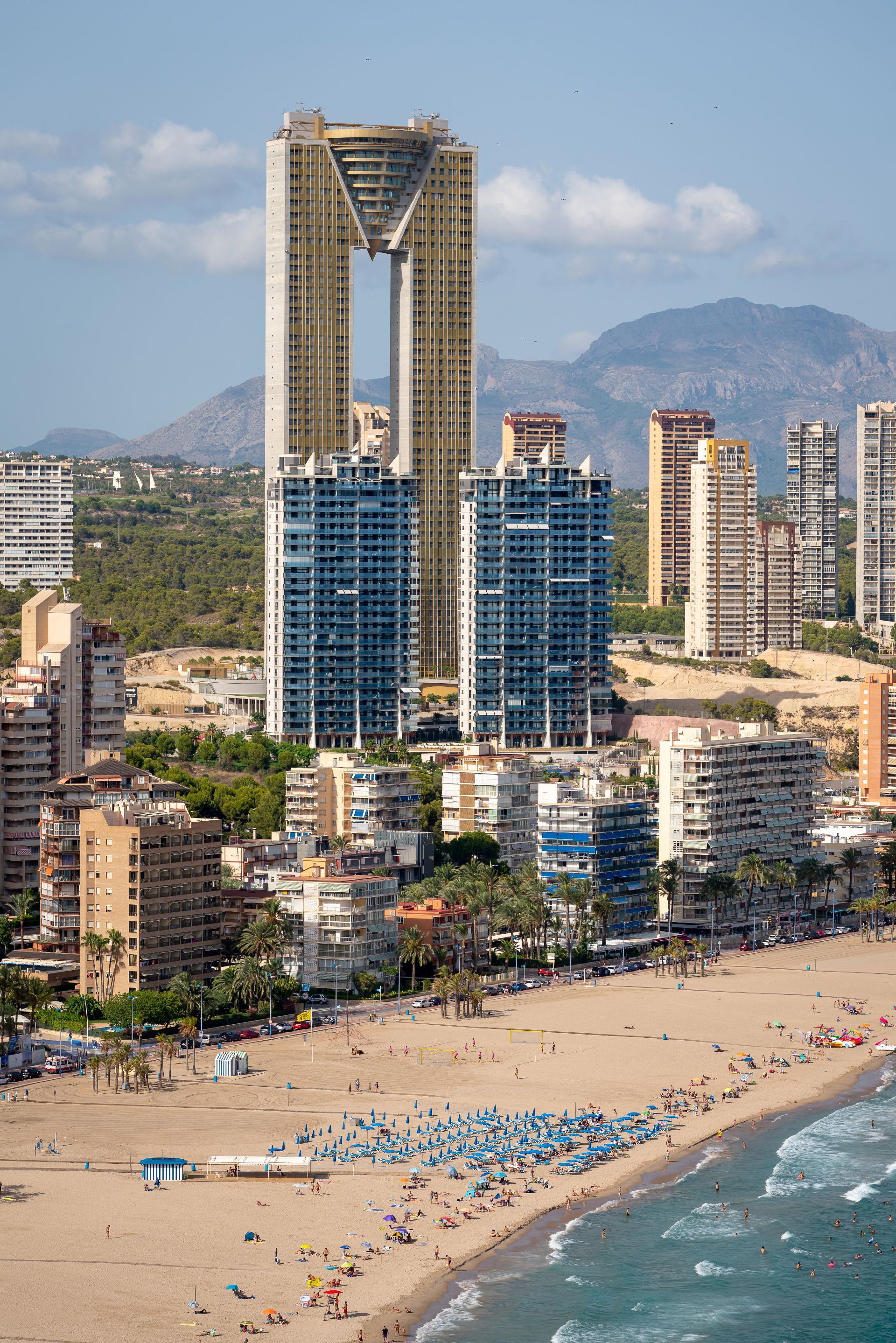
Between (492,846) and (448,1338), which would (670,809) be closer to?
(492,846)

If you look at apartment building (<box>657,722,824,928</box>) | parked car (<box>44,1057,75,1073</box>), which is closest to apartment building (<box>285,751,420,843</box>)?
apartment building (<box>657,722,824,928</box>)

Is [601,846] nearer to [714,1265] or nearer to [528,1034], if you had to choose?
[528,1034]

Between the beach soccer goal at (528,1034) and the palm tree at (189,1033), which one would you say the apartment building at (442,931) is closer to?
the beach soccer goal at (528,1034)

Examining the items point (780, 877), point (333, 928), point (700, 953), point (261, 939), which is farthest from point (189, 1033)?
point (780, 877)

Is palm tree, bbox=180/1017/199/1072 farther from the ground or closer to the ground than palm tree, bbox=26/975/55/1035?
closer to the ground

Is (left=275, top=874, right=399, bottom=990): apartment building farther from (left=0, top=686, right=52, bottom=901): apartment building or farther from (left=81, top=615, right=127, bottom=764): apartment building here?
(left=81, top=615, right=127, bottom=764): apartment building

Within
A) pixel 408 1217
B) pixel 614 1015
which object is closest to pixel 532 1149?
pixel 408 1217
